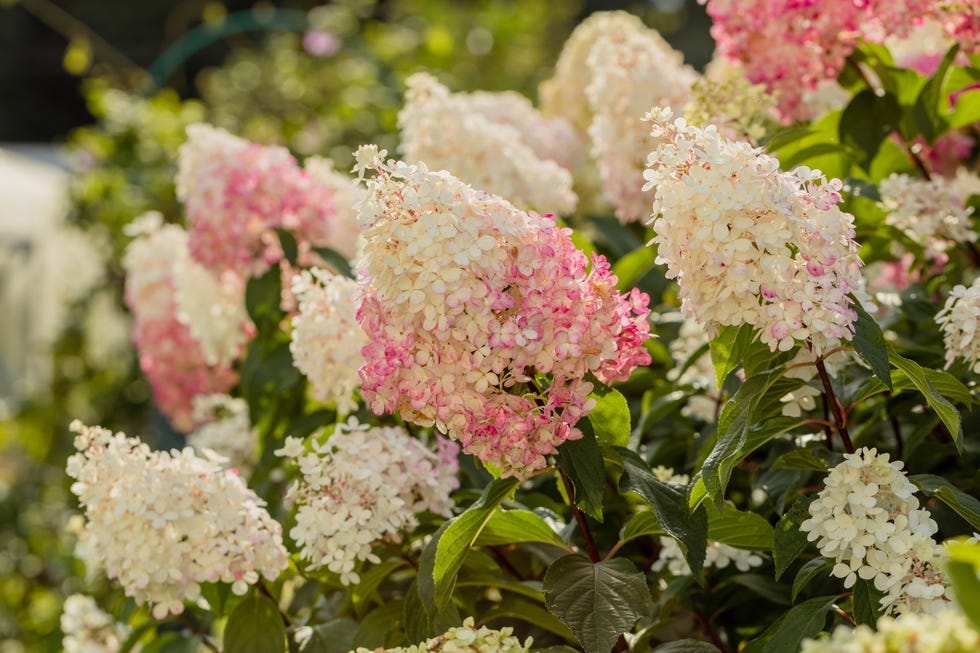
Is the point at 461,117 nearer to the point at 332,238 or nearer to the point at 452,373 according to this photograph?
the point at 332,238

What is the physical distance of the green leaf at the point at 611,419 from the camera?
3.47ft

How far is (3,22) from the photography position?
962cm

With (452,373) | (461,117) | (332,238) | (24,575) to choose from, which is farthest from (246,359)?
(24,575)

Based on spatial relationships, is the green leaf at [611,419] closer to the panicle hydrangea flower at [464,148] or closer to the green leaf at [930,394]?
the green leaf at [930,394]

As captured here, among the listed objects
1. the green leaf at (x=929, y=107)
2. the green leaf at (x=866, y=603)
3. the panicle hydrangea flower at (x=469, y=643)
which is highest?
the green leaf at (x=929, y=107)

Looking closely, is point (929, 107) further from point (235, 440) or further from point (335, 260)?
point (235, 440)

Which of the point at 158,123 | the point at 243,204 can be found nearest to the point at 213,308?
the point at 243,204

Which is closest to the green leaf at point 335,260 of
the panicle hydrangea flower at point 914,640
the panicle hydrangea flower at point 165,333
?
the panicle hydrangea flower at point 165,333

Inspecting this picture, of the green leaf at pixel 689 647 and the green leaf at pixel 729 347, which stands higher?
the green leaf at pixel 729 347

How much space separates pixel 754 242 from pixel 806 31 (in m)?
0.56

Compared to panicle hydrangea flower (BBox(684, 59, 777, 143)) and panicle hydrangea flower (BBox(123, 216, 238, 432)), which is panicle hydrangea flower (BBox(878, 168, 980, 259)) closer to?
panicle hydrangea flower (BBox(684, 59, 777, 143))

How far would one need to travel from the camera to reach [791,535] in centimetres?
99

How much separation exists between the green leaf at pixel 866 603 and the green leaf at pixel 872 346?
16 cm

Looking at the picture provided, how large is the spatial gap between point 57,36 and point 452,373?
9757 mm
